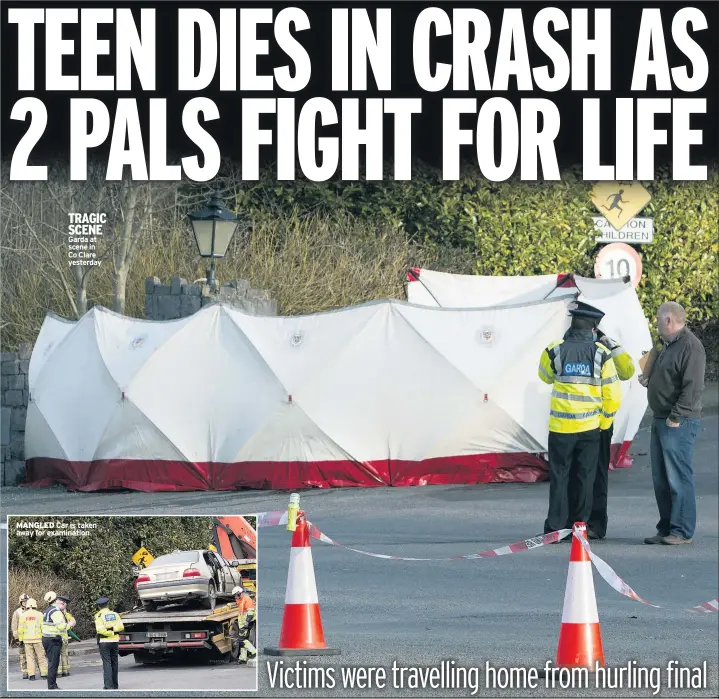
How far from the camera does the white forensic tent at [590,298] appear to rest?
54.3 feet

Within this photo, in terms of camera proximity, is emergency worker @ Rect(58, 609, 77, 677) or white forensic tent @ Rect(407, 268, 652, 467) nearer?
emergency worker @ Rect(58, 609, 77, 677)

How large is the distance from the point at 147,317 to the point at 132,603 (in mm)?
11859

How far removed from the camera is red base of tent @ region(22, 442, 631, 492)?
50.3 ft

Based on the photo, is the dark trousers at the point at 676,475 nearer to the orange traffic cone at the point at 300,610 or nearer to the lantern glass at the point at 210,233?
the orange traffic cone at the point at 300,610

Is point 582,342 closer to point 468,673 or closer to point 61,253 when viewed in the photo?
point 468,673

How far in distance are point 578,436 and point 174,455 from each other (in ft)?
Answer: 16.8

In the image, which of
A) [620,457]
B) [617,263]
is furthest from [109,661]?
[617,263]

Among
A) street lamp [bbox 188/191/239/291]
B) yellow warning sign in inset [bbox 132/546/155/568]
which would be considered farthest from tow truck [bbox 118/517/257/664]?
street lamp [bbox 188/191/239/291]

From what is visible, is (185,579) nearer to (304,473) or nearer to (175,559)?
(175,559)

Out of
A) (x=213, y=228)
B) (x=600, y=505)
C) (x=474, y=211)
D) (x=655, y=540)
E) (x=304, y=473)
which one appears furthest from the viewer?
(x=474, y=211)

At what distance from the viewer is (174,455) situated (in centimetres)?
1542

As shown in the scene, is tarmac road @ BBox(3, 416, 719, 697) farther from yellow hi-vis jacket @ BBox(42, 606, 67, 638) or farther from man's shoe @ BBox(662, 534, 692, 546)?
yellow hi-vis jacket @ BBox(42, 606, 67, 638)

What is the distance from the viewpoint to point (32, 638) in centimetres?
653

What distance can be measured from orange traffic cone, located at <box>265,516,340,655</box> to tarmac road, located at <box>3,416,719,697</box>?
96mm
